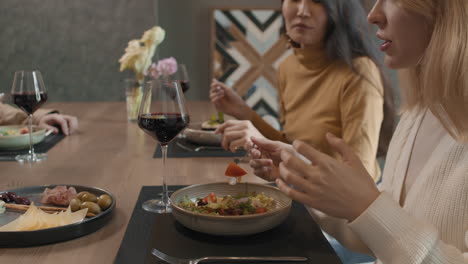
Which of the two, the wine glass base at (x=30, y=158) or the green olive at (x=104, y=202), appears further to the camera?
the wine glass base at (x=30, y=158)

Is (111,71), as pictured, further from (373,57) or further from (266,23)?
(373,57)

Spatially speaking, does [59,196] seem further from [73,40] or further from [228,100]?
[73,40]

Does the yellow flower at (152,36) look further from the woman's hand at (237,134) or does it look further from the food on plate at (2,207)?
the food on plate at (2,207)

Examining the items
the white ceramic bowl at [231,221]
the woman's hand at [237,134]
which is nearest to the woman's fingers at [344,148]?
the white ceramic bowl at [231,221]

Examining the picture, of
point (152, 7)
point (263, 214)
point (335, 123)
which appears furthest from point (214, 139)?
point (152, 7)

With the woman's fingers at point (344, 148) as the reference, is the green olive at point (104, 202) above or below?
below

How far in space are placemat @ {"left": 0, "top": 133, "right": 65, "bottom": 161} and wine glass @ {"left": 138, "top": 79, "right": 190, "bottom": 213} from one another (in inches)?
26.0

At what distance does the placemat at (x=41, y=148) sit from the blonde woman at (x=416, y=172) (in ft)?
3.29

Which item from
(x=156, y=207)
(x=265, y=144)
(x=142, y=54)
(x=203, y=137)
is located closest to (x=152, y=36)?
(x=142, y=54)

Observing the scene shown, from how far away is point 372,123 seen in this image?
1765mm

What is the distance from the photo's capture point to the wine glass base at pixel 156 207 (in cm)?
105

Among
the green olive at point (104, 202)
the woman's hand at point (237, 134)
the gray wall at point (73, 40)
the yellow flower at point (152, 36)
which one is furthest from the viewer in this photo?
the gray wall at point (73, 40)

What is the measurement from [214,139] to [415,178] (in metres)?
0.75

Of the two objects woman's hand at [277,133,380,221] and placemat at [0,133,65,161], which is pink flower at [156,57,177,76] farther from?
woman's hand at [277,133,380,221]
